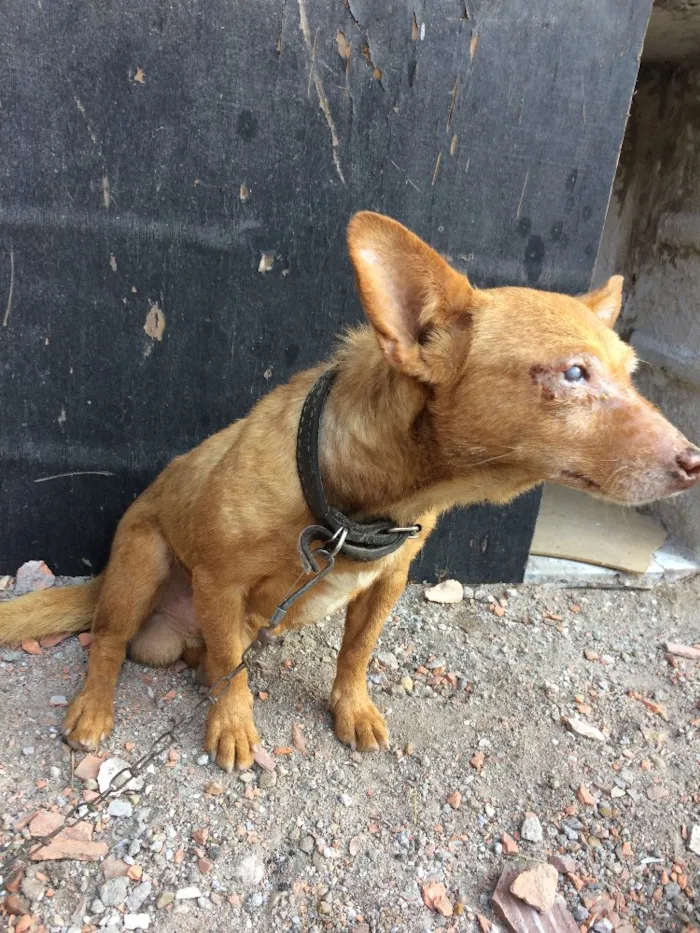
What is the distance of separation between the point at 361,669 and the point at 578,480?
1.42 m

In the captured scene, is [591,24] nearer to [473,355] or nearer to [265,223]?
[265,223]

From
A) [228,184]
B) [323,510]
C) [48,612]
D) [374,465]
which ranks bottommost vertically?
[48,612]

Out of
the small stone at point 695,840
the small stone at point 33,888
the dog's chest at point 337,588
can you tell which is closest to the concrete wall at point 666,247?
the small stone at point 695,840

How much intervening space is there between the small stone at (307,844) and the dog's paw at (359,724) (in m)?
0.45

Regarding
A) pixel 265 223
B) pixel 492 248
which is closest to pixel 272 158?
pixel 265 223

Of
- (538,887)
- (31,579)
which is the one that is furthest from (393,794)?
(31,579)

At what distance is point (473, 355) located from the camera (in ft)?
6.44

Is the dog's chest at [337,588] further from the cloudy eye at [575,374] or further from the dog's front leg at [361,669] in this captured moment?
the cloudy eye at [575,374]

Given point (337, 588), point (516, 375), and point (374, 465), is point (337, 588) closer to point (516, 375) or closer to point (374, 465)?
point (374, 465)

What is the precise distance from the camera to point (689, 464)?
1.80 metres

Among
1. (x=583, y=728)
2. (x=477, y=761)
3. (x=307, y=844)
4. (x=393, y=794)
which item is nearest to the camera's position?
(x=307, y=844)

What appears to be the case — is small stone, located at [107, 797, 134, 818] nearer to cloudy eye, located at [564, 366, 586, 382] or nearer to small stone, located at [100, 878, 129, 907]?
small stone, located at [100, 878, 129, 907]

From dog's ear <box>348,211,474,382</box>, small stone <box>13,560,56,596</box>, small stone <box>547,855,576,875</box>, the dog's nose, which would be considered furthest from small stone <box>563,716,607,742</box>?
small stone <box>13,560,56,596</box>

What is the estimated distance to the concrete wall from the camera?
4465mm
